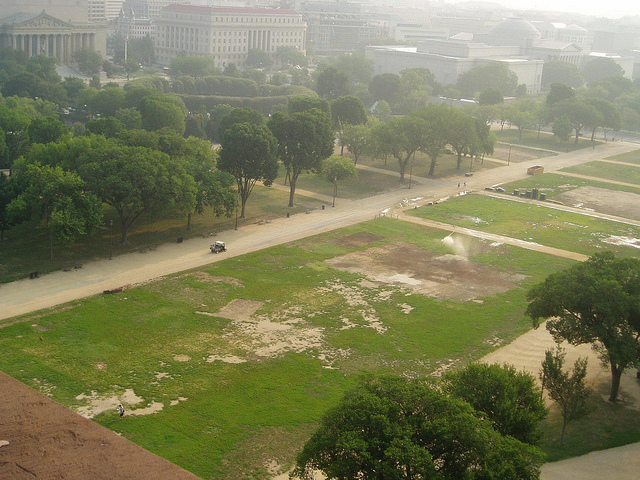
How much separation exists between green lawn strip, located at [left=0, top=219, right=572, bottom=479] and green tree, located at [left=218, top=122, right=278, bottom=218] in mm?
14067

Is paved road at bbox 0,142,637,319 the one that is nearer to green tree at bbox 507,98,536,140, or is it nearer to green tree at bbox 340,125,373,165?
green tree at bbox 340,125,373,165

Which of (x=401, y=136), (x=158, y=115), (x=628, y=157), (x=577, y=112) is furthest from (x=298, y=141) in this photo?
(x=628, y=157)

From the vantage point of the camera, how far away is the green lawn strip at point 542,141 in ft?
434

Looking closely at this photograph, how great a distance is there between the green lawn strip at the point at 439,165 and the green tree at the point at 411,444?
73.8 meters

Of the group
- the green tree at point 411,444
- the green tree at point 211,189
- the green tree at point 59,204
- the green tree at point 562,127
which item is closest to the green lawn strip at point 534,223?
the green tree at point 211,189

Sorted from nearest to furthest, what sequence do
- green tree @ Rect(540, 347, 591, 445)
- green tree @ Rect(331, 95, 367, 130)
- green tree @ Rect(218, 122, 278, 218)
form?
1. green tree @ Rect(540, 347, 591, 445)
2. green tree @ Rect(218, 122, 278, 218)
3. green tree @ Rect(331, 95, 367, 130)

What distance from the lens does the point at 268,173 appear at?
3002 inches

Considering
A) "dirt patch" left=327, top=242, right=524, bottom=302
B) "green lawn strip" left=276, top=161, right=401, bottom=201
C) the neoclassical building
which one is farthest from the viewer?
the neoclassical building

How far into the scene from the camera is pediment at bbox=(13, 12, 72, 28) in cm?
16561

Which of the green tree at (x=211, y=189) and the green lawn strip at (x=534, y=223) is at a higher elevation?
the green tree at (x=211, y=189)

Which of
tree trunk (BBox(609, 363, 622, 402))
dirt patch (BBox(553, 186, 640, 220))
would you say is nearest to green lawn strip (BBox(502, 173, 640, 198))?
dirt patch (BBox(553, 186, 640, 220))

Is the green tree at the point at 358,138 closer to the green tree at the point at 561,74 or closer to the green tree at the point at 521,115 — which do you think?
the green tree at the point at 521,115

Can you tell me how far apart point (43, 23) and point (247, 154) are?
118938 mm

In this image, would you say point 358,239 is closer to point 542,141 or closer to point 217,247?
point 217,247
